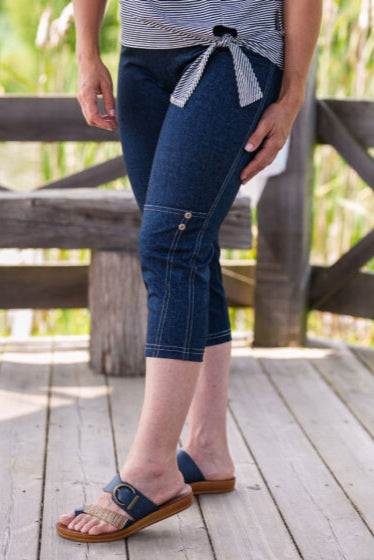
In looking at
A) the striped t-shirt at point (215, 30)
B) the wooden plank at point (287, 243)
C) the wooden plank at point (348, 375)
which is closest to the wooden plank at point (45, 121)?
the wooden plank at point (287, 243)

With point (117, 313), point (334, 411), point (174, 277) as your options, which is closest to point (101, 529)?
point (174, 277)

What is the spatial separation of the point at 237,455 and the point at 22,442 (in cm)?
53

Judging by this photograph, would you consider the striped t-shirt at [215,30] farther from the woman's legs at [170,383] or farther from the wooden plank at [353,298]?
the wooden plank at [353,298]

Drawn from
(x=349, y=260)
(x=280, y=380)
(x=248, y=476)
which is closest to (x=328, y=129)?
(x=349, y=260)

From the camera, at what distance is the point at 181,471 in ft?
5.71

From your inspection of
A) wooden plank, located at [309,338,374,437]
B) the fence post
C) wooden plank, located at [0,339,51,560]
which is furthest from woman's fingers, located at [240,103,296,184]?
the fence post

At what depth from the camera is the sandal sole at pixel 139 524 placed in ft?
5.03

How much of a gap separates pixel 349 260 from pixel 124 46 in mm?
1710

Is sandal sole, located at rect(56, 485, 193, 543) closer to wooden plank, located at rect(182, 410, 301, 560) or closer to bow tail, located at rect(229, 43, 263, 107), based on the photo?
wooden plank, located at rect(182, 410, 301, 560)

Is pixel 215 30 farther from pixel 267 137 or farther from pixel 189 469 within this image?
pixel 189 469

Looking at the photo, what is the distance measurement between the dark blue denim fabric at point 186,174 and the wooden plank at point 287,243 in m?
1.47

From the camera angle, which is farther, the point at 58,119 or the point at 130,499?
the point at 58,119

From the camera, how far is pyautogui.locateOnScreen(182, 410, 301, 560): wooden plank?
1521 millimetres

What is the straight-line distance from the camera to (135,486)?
5.07 ft
